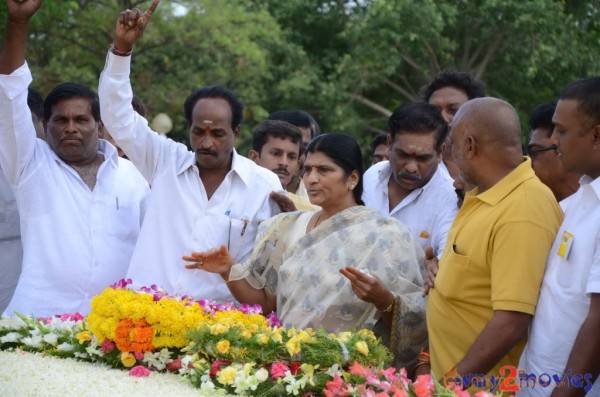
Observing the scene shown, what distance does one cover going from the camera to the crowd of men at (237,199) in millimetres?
4160

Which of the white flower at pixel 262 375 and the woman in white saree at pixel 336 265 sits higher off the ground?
the woman in white saree at pixel 336 265

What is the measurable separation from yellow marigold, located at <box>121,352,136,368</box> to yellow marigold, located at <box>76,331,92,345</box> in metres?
0.32

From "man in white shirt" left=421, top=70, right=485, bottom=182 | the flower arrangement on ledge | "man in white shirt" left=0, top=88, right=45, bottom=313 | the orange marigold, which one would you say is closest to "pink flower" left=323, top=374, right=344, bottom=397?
the flower arrangement on ledge

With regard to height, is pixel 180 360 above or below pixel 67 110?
below

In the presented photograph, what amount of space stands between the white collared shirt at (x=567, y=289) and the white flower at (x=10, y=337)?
8.87 feet

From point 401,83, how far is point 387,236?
73.0 feet

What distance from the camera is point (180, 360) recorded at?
4.69 meters

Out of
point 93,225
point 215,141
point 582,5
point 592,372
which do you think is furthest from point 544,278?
point 582,5

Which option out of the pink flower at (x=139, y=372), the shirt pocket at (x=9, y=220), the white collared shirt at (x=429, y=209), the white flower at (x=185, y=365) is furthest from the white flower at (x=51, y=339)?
the white collared shirt at (x=429, y=209)

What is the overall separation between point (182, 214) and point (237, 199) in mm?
357

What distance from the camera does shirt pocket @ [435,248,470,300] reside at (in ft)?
14.3

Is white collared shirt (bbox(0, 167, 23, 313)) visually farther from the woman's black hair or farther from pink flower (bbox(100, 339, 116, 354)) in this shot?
the woman's black hair

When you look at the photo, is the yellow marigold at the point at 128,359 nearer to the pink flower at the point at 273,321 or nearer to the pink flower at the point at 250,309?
the pink flower at the point at 250,309

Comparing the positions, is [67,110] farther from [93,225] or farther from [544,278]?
[544,278]
